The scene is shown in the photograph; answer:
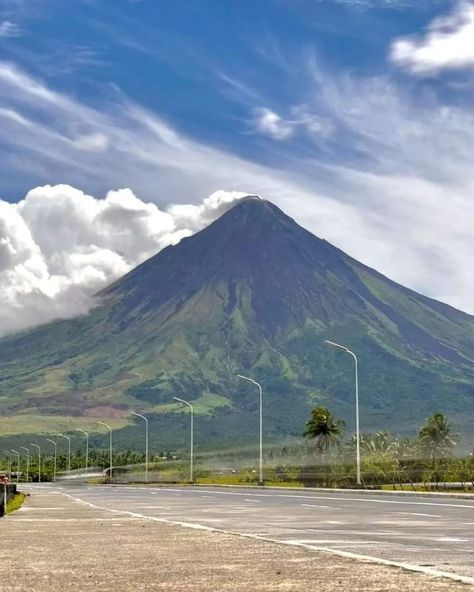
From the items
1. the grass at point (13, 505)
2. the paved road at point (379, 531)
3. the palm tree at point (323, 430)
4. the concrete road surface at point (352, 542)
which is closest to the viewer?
the concrete road surface at point (352, 542)

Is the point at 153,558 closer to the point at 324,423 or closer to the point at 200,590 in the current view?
the point at 200,590

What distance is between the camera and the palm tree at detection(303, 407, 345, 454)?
454ft

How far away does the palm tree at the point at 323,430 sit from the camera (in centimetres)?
13825

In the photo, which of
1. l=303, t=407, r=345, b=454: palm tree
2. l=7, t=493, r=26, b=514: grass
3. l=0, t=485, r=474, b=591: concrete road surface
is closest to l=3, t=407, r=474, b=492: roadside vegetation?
l=303, t=407, r=345, b=454: palm tree

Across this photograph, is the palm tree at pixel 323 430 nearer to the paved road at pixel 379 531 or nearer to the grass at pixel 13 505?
the grass at pixel 13 505

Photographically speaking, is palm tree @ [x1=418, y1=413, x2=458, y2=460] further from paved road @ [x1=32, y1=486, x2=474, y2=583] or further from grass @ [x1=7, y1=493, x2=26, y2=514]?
paved road @ [x1=32, y1=486, x2=474, y2=583]

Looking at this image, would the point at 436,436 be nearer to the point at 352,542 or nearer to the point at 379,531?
the point at 379,531

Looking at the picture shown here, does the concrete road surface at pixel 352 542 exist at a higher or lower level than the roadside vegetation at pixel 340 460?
lower

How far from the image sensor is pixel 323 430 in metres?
138

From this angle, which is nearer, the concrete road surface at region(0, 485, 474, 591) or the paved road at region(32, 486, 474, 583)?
the concrete road surface at region(0, 485, 474, 591)

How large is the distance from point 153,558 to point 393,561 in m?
2.95

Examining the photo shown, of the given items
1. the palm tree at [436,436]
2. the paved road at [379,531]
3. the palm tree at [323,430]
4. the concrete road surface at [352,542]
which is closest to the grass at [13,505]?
the paved road at [379,531]

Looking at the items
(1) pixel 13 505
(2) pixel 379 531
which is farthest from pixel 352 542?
(1) pixel 13 505

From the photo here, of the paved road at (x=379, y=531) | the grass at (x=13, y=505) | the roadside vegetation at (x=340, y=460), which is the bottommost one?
the grass at (x=13, y=505)
